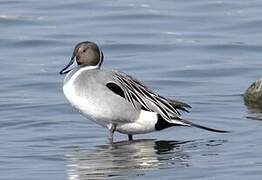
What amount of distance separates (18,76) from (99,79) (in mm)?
3388

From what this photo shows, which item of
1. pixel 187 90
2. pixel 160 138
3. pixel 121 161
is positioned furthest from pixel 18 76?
pixel 121 161

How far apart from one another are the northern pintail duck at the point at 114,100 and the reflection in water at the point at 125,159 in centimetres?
18

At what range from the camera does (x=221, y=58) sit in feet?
47.3

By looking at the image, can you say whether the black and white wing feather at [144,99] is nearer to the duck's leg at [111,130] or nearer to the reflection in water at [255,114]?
the duck's leg at [111,130]

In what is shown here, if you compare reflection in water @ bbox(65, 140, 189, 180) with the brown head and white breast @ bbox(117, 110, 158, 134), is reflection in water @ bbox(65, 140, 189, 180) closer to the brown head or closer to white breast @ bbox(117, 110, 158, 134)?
white breast @ bbox(117, 110, 158, 134)

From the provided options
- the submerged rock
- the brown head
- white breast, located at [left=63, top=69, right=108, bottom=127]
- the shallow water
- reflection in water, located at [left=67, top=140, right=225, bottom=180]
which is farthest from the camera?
the submerged rock

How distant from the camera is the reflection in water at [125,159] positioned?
884cm

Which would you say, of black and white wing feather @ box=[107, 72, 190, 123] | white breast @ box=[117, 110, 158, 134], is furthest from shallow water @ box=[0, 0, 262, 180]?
black and white wing feather @ box=[107, 72, 190, 123]

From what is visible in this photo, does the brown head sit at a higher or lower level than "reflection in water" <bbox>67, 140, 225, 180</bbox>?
higher

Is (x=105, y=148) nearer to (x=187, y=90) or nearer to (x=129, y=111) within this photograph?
(x=129, y=111)

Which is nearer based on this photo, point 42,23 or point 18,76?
point 18,76

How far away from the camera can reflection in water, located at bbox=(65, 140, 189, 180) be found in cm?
884

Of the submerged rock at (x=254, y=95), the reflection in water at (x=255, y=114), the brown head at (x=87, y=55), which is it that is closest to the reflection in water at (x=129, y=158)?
the brown head at (x=87, y=55)

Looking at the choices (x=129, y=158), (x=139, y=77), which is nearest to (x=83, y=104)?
(x=129, y=158)
